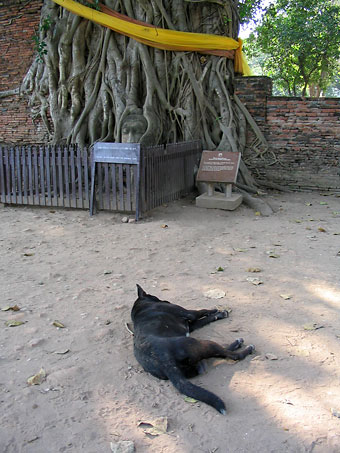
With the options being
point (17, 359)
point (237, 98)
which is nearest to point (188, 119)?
point (237, 98)

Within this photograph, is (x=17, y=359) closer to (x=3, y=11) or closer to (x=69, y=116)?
(x=69, y=116)

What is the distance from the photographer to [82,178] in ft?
27.5

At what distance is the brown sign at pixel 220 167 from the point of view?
8.33 meters

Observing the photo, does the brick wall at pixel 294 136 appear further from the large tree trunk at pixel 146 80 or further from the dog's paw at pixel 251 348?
the dog's paw at pixel 251 348

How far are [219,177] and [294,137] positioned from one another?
261cm

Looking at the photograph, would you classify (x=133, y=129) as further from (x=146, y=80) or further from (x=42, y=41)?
(x=42, y=41)

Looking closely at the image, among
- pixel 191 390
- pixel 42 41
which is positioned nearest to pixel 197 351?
pixel 191 390

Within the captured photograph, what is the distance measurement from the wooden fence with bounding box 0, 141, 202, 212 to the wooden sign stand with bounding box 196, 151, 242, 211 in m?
0.52

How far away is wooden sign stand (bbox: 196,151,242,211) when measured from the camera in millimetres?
8203

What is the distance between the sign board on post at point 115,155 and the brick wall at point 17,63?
4.88 meters

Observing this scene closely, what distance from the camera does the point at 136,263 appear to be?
18.2 feet

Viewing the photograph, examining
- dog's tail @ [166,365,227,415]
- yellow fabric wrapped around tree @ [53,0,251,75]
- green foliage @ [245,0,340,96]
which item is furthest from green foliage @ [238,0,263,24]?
dog's tail @ [166,365,227,415]

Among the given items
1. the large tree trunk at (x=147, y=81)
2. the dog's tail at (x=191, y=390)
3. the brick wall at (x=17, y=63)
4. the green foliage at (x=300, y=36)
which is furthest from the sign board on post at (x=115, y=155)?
the green foliage at (x=300, y=36)

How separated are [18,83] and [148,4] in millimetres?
4635
